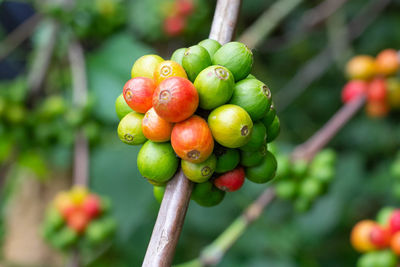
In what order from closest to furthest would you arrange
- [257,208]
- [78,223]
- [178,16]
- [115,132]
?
[257,208], [78,223], [115,132], [178,16]

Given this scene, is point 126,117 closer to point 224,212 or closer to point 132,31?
point 224,212

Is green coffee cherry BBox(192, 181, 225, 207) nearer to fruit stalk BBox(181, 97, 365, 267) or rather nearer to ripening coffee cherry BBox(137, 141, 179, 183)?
ripening coffee cherry BBox(137, 141, 179, 183)

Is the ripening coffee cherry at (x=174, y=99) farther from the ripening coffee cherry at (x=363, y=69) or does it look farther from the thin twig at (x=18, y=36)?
the thin twig at (x=18, y=36)

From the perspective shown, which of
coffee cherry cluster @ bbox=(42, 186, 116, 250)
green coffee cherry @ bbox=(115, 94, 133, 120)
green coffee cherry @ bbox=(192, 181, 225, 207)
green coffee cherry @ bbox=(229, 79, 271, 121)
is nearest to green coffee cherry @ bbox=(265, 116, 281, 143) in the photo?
green coffee cherry @ bbox=(229, 79, 271, 121)

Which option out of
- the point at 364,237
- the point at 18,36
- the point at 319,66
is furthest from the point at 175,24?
the point at 364,237

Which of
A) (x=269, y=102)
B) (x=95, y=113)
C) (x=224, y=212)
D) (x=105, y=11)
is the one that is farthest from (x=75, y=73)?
(x=269, y=102)

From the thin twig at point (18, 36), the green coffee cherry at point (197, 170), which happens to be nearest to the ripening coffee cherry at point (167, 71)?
the green coffee cherry at point (197, 170)

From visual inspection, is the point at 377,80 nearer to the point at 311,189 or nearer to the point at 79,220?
the point at 311,189

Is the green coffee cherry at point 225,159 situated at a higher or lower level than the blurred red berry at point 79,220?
lower
